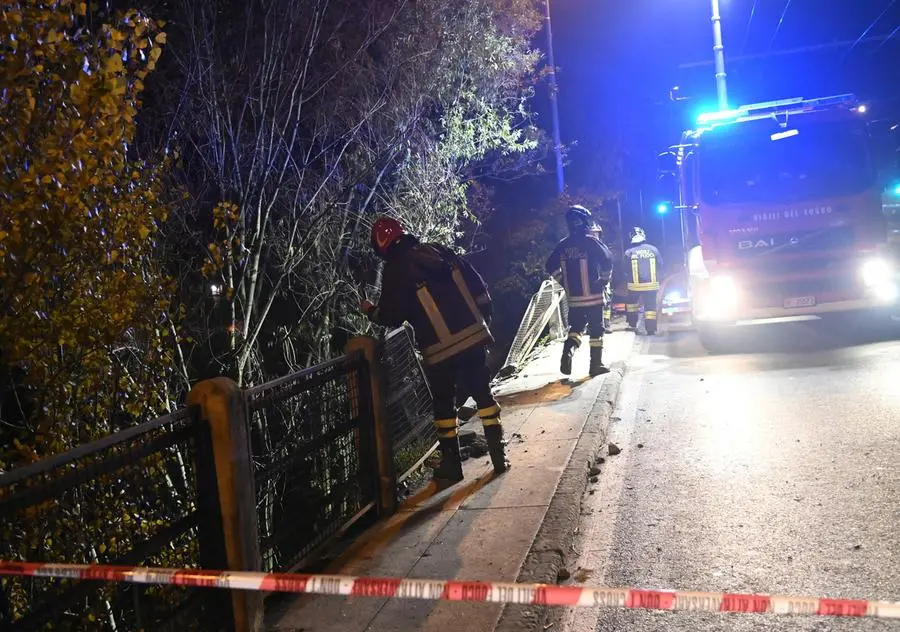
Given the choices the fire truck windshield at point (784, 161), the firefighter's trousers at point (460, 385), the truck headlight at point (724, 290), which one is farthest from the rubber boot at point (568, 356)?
the firefighter's trousers at point (460, 385)

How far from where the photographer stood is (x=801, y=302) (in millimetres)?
9758

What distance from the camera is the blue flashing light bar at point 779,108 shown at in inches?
393

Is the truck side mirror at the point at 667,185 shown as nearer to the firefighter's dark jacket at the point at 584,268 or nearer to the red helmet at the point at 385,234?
the firefighter's dark jacket at the point at 584,268

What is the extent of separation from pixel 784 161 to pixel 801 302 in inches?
78.9

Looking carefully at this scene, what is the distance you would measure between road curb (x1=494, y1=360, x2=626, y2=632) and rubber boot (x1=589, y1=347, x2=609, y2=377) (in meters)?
2.43

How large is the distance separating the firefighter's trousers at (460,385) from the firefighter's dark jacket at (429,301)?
0.12 meters

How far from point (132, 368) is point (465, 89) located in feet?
23.7

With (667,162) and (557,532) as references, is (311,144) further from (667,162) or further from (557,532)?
(557,532)

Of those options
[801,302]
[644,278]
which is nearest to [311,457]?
[801,302]

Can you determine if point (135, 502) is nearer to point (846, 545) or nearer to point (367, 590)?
point (367, 590)

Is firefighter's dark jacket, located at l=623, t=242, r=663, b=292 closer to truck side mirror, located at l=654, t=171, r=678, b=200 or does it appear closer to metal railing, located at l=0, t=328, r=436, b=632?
truck side mirror, located at l=654, t=171, r=678, b=200

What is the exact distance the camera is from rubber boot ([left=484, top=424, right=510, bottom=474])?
5465mm

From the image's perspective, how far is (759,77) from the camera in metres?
27.1

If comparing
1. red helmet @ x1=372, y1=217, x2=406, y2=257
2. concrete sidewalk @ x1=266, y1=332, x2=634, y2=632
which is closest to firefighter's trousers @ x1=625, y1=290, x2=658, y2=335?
concrete sidewalk @ x1=266, y1=332, x2=634, y2=632
